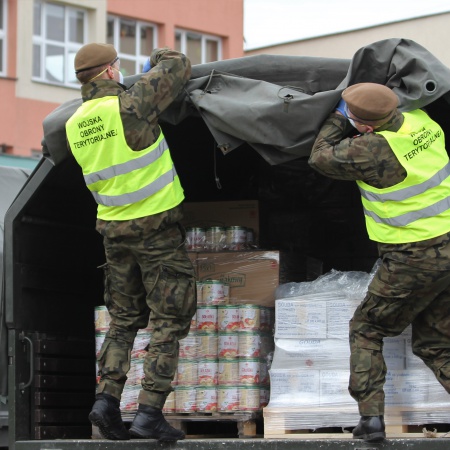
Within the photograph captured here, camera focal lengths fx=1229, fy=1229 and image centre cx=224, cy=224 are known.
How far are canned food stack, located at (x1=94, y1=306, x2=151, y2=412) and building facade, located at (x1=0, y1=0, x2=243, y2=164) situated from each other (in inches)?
812

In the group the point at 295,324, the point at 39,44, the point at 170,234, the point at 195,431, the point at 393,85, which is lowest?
the point at 195,431

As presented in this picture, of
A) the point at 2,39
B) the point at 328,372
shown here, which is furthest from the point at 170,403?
the point at 2,39

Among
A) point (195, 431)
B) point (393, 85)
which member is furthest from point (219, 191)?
point (393, 85)

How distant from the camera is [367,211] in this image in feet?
20.0

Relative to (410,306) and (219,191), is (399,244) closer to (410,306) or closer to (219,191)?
(410,306)

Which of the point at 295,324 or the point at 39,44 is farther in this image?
the point at 39,44

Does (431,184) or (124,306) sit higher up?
(431,184)

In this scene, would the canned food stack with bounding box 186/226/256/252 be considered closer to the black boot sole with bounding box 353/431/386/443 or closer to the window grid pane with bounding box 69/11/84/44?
the black boot sole with bounding box 353/431/386/443

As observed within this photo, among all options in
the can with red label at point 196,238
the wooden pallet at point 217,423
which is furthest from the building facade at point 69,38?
the wooden pallet at point 217,423

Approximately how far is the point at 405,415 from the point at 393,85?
1668 millimetres

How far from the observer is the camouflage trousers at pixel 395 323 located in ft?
19.3

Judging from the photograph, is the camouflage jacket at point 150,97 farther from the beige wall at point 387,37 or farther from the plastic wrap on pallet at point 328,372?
the beige wall at point 387,37

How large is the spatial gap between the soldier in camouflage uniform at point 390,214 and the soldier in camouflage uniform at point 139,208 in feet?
2.72

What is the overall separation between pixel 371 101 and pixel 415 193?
0.49 metres
